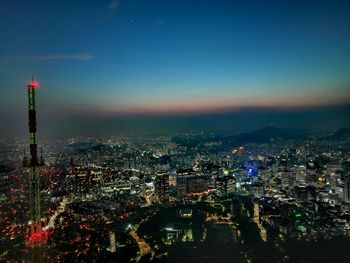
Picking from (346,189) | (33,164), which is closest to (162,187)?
(346,189)

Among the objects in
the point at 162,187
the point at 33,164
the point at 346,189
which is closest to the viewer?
the point at 33,164

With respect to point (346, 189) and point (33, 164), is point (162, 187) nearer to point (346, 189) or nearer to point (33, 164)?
point (346, 189)

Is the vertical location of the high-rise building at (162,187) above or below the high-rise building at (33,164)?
below

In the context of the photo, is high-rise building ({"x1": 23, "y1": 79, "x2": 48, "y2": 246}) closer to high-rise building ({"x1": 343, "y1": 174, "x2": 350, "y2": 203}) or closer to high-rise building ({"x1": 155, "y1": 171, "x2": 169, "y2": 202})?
high-rise building ({"x1": 155, "y1": 171, "x2": 169, "y2": 202})

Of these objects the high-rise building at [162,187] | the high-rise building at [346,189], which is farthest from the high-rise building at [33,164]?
the high-rise building at [346,189]

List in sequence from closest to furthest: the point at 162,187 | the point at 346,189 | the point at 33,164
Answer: the point at 33,164 < the point at 346,189 < the point at 162,187

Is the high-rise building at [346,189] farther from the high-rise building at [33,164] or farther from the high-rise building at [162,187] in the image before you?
the high-rise building at [33,164]

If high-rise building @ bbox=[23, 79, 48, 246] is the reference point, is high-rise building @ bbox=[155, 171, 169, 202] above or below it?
below

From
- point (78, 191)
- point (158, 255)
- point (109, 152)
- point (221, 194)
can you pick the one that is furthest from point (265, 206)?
point (109, 152)

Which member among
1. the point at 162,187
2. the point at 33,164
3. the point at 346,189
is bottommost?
the point at 162,187

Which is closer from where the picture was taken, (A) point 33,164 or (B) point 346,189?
(A) point 33,164

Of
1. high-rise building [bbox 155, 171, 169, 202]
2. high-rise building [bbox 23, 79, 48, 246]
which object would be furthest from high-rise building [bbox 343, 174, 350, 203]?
high-rise building [bbox 23, 79, 48, 246]
